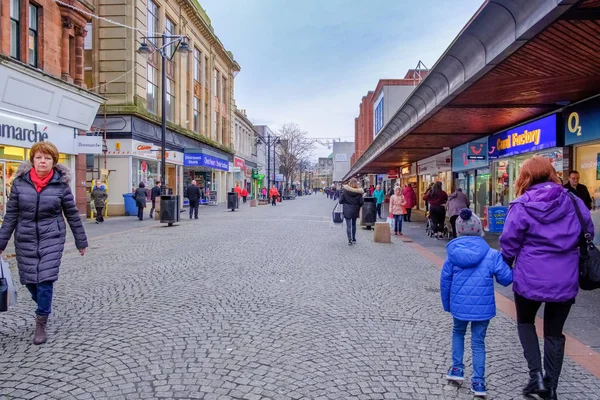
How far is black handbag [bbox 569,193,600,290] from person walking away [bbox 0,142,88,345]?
4.21 meters

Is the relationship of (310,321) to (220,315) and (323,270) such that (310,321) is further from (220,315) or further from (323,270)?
(323,270)

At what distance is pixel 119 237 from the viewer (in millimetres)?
13273

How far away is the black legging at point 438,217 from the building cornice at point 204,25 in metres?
24.0

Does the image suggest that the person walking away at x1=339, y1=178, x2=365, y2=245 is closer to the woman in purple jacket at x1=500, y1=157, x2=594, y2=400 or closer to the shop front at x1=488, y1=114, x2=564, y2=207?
the shop front at x1=488, y1=114, x2=564, y2=207

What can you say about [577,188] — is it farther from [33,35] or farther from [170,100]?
[170,100]

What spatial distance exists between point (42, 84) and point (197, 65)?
21.3m

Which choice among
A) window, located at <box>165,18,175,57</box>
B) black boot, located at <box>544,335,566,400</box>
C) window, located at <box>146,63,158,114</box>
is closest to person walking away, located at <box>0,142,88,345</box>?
black boot, located at <box>544,335,566,400</box>

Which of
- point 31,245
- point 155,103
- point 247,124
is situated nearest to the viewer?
point 31,245

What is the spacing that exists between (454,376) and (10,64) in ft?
50.7

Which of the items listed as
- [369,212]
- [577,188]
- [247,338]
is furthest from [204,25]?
[247,338]

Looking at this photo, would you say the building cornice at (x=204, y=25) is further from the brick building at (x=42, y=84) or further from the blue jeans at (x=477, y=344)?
the blue jeans at (x=477, y=344)

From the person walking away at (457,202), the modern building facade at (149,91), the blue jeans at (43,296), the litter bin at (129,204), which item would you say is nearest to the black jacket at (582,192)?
the person walking away at (457,202)

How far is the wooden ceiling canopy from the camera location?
5781 millimetres

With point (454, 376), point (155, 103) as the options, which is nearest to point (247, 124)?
point (155, 103)
